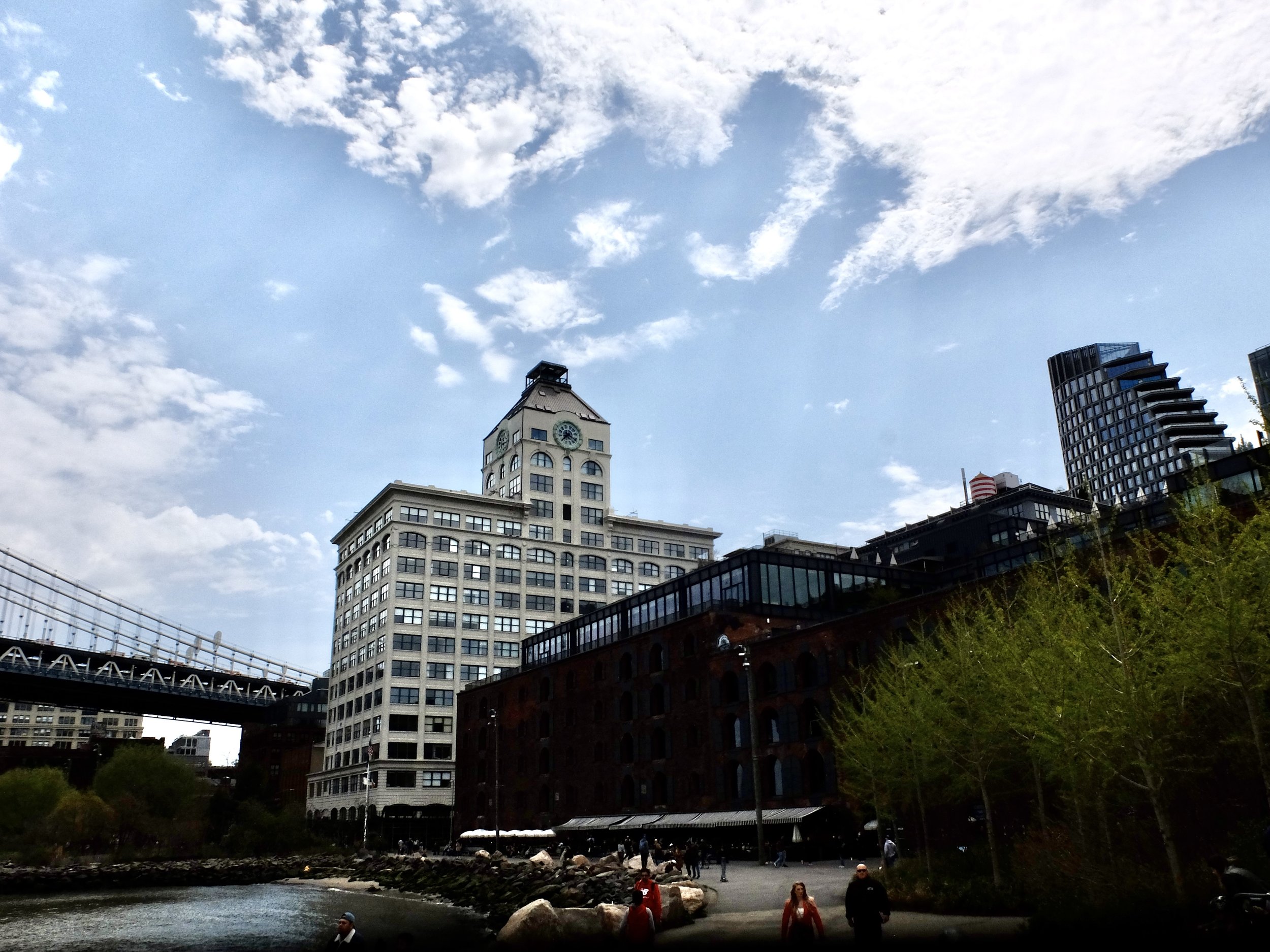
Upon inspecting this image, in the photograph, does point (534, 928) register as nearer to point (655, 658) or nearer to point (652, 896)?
point (652, 896)

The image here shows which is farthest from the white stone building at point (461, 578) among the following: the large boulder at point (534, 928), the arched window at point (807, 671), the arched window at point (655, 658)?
the large boulder at point (534, 928)

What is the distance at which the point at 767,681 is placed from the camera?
6894cm

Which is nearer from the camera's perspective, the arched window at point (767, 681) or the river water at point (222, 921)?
the river water at point (222, 921)

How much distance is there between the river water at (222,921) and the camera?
40.3 metres

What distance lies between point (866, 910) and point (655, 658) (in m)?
64.7

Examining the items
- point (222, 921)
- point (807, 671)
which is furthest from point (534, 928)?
point (807, 671)

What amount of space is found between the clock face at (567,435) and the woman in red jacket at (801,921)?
121m

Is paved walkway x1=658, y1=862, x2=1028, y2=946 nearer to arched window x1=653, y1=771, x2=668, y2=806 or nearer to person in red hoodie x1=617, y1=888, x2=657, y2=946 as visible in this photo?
person in red hoodie x1=617, y1=888, x2=657, y2=946

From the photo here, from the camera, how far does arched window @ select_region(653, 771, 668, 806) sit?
7594 cm

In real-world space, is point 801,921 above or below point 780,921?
above

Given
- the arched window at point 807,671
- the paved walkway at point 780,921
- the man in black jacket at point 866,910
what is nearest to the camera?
the man in black jacket at point 866,910

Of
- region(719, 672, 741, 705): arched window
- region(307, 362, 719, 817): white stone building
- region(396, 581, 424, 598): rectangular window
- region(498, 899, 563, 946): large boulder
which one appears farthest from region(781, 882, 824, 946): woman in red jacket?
region(396, 581, 424, 598): rectangular window

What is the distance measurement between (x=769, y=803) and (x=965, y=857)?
1192 inches

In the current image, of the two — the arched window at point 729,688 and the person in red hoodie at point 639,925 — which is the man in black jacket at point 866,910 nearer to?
the person in red hoodie at point 639,925
